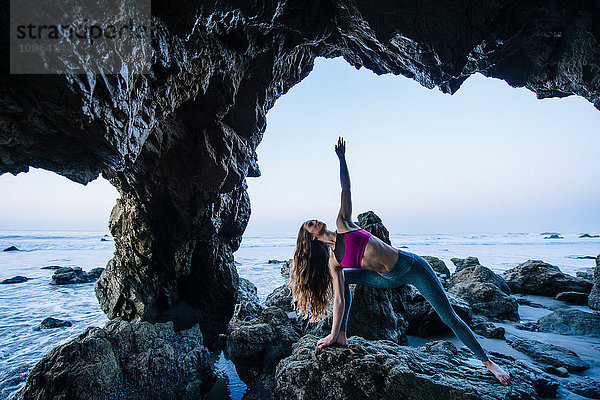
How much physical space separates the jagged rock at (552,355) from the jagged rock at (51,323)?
1064 cm

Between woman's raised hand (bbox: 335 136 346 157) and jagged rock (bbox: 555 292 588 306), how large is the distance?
932 centimetres

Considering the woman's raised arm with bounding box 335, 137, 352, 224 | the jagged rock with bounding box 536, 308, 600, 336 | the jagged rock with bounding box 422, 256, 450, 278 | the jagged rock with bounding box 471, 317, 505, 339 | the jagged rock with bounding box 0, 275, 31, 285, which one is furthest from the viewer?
the jagged rock with bounding box 422, 256, 450, 278

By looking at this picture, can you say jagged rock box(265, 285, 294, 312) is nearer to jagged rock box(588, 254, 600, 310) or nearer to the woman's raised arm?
the woman's raised arm

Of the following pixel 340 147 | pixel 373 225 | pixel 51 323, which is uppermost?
pixel 340 147

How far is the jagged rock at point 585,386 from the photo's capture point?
110 inches

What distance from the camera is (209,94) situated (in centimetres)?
497

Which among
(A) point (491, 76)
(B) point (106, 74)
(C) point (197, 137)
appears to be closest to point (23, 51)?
(B) point (106, 74)

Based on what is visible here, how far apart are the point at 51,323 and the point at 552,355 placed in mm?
11138

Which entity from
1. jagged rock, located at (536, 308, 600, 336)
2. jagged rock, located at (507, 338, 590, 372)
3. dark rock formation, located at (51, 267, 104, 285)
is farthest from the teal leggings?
dark rock formation, located at (51, 267, 104, 285)

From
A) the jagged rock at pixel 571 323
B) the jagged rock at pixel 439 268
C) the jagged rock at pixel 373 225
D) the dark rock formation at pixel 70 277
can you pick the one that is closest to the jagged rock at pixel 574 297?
the jagged rock at pixel 571 323

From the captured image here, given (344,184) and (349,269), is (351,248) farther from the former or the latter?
(344,184)

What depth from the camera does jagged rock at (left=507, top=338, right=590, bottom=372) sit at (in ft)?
11.2

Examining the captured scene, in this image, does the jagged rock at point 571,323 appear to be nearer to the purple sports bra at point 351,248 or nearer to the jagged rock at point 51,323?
the purple sports bra at point 351,248

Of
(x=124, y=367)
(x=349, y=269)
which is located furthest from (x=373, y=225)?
(x=124, y=367)
